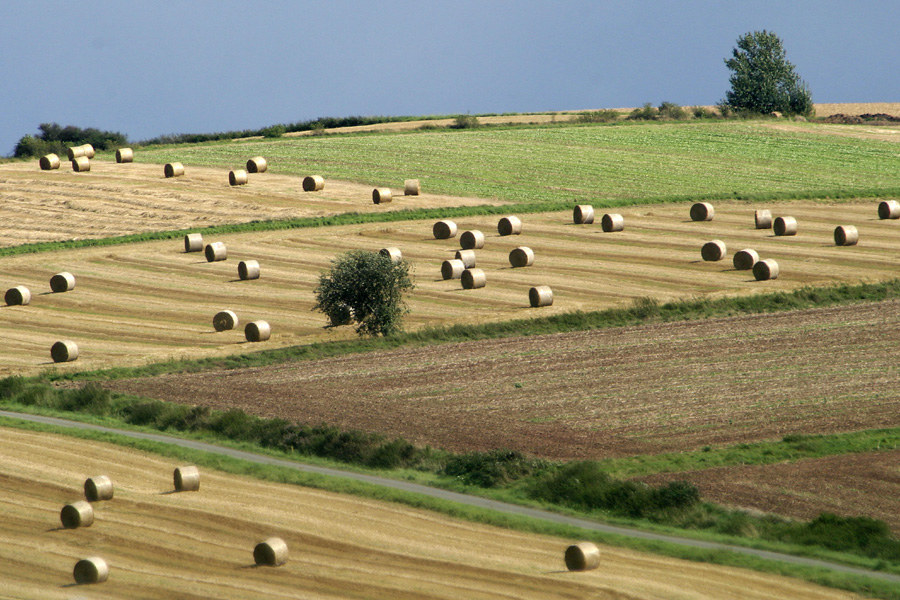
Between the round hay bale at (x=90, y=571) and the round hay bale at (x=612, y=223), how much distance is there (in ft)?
142

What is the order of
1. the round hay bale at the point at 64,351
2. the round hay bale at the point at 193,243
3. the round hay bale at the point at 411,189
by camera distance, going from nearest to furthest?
the round hay bale at the point at 64,351
the round hay bale at the point at 193,243
the round hay bale at the point at 411,189

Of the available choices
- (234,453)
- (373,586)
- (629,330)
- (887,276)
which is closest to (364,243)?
(629,330)

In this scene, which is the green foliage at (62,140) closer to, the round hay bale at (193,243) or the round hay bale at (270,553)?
the round hay bale at (193,243)

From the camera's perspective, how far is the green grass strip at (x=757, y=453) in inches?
1185

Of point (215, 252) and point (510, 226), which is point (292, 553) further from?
point (510, 226)

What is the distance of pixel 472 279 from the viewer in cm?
5338

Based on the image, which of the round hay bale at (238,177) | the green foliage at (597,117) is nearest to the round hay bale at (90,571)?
the round hay bale at (238,177)

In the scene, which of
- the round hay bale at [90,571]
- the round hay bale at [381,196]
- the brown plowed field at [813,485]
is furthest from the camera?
the round hay bale at [381,196]

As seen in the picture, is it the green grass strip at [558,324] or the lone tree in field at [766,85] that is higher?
the lone tree in field at [766,85]

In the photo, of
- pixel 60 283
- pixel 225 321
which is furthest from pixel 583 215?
pixel 60 283

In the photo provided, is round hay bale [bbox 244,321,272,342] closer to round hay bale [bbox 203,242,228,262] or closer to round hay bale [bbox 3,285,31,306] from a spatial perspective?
round hay bale [bbox 3,285,31,306]

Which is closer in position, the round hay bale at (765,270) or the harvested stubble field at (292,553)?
the harvested stubble field at (292,553)

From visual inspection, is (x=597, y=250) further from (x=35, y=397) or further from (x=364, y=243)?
(x=35, y=397)

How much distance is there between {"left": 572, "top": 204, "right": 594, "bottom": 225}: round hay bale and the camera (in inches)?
2594
